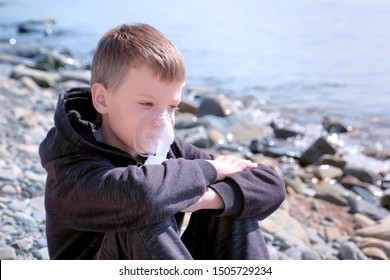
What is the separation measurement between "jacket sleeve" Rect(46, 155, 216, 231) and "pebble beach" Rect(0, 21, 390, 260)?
1077mm

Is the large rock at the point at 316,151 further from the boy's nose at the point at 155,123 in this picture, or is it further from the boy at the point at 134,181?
the boy's nose at the point at 155,123

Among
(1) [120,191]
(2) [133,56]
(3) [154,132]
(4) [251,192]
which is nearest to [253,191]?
(4) [251,192]

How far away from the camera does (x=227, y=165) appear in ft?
8.77

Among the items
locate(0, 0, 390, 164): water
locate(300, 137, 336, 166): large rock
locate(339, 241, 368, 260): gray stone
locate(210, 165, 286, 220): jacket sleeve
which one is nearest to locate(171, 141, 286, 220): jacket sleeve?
locate(210, 165, 286, 220): jacket sleeve

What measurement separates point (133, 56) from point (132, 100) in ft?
0.52

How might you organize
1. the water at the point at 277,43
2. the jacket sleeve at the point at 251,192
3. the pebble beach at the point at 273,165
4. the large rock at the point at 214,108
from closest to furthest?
the jacket sleeve at the point at 251,192, the pebble beach at the point at 273,165, the large rock at the point at 214,108, the water at the point at 277,43

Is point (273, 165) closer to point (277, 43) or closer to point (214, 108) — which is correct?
point (214, 108)

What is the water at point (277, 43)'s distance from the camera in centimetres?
1148

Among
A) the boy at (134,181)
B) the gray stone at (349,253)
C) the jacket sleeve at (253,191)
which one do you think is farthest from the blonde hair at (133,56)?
the gray stone at (349,253)

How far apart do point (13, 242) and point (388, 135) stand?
6830 millimetres

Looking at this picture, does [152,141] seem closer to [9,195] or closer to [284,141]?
[9,195]
